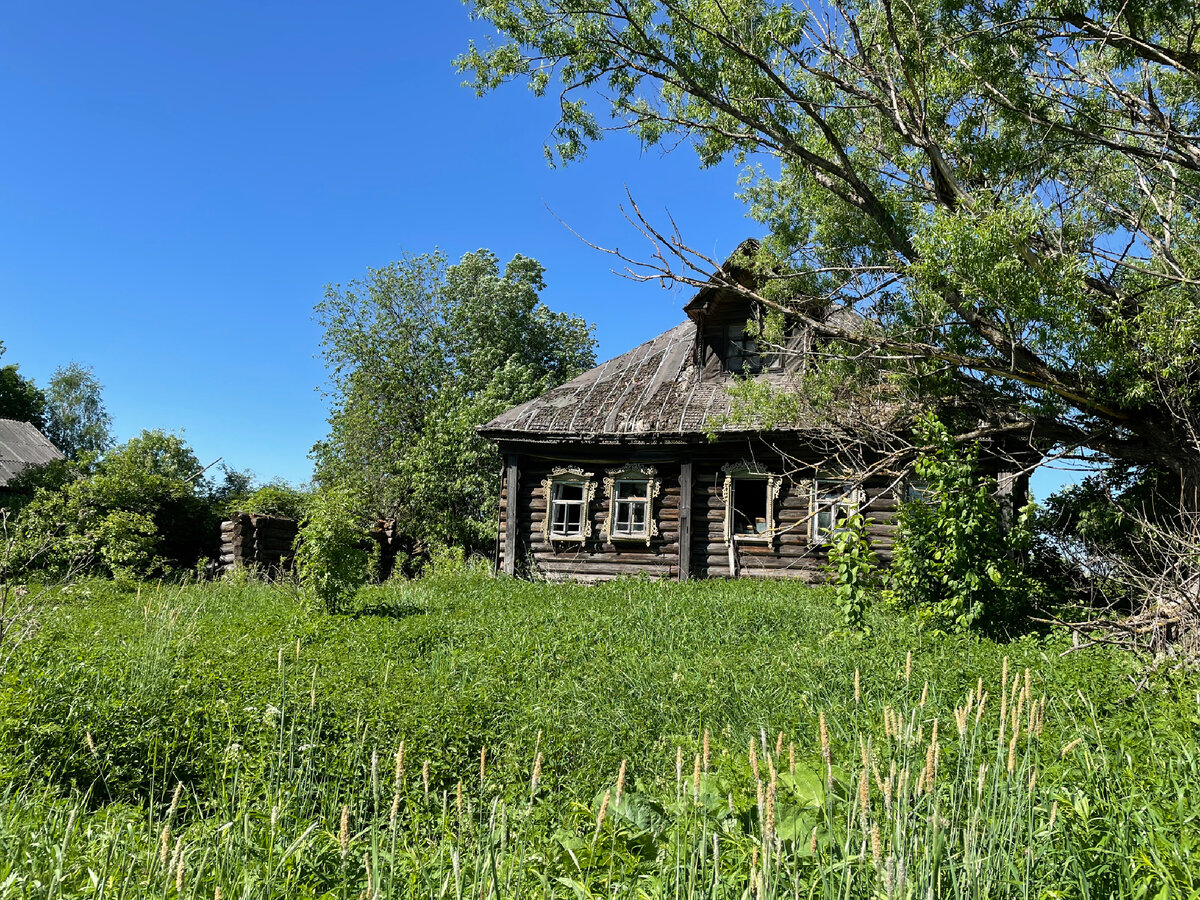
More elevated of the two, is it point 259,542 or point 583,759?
point 259,542

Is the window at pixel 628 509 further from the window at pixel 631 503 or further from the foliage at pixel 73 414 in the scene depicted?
the foliage at pixel 73 414

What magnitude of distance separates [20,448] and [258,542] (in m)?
20.5

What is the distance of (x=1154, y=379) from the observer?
807cm

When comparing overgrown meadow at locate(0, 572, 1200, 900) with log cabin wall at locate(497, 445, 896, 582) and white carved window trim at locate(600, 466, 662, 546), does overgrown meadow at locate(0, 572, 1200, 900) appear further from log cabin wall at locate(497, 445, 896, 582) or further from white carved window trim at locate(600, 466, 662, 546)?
white carved window trim at locate(600, 466, 662, 546)

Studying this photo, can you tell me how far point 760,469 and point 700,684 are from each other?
827 cm

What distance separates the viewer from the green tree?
7859mm

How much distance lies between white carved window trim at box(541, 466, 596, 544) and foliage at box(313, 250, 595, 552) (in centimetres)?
712

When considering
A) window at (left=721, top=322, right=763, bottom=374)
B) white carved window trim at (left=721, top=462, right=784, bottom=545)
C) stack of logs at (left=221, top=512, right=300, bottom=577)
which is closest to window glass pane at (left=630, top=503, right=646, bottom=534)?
white carved window trim at (left=721, top=462, right=784, bottom=545)

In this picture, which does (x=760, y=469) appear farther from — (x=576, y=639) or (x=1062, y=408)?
(x=576, y=639)

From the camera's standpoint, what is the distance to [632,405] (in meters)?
15.4

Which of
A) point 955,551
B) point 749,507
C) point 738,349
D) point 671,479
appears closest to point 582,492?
point 671,479

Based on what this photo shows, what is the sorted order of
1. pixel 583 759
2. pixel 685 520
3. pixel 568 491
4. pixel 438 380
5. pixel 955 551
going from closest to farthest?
pixel 583 759, pixel 955 551, pixel 685 520, pixel 568 491, pixel 438 380

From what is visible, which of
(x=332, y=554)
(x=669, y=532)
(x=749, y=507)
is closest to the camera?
(x=332, y=554)

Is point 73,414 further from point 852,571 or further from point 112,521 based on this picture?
point 852,571
